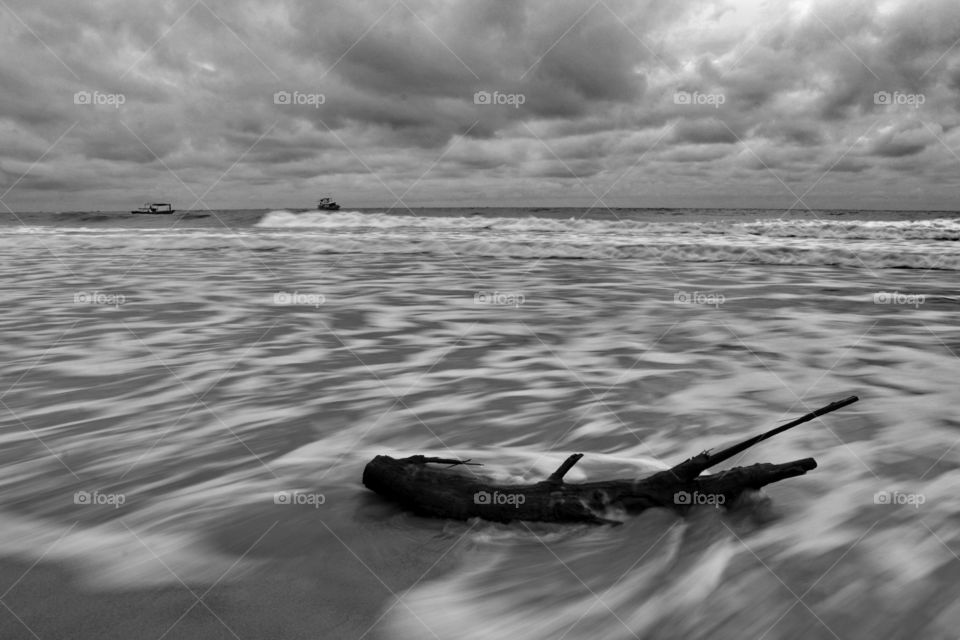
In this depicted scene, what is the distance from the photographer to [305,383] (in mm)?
5008

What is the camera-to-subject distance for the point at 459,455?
3.46 meters

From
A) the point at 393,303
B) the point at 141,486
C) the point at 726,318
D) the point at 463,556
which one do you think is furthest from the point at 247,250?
the point at 463,556

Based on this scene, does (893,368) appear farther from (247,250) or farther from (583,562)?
(247,250)

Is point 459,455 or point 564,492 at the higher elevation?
point 564,492

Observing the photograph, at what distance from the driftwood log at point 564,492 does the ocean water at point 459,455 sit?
66 mm

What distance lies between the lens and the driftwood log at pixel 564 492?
2.44 metres

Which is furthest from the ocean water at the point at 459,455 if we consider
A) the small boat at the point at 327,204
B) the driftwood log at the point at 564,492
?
the small boat at the point at 327,204

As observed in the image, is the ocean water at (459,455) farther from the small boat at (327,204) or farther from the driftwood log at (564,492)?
the small boat at (327,204)

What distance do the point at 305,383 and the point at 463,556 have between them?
301 cm

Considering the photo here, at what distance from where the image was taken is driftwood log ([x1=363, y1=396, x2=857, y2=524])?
2438mm

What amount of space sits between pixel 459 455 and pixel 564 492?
1084 millimetres

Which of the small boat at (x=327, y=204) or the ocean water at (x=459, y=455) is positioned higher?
the small boat at (x=327, y=204)

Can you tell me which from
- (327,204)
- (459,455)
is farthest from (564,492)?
(327,204)

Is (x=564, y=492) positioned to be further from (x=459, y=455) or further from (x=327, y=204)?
(x=327, y=204)
